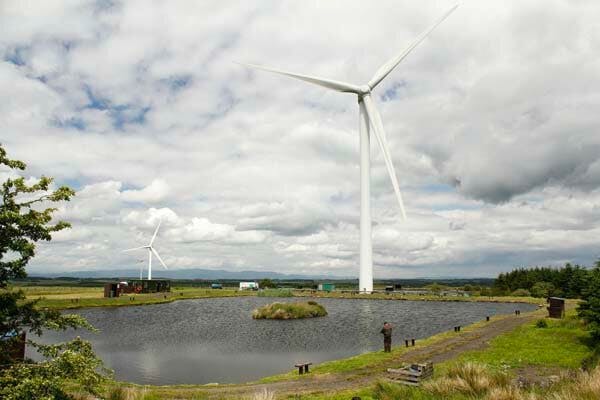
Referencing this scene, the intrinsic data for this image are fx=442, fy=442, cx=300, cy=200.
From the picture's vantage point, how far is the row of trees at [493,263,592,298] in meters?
96.3

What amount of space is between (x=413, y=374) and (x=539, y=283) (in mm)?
101478

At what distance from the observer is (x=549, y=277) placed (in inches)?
4515

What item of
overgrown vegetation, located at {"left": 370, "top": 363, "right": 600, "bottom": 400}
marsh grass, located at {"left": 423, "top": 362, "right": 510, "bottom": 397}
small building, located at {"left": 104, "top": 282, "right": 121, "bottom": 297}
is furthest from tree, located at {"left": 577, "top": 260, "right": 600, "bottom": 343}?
small building, located at {"left": 104, "top": 282, "right": 121, "bottom": 297}

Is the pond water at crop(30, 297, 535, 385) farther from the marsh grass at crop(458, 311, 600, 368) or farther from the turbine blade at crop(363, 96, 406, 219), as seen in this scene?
the turbine blade at crop(363, 96, 406, 219)

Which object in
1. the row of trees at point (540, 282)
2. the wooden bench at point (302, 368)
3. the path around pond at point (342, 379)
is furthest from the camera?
the row of trees at point (540, 282)

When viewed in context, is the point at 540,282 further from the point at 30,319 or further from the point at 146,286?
the point at 30,319

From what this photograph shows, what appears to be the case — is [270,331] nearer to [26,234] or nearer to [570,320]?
[570,320]

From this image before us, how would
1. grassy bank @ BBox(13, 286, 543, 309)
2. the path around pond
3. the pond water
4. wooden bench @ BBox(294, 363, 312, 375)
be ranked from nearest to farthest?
the path around pond, wooden bench @ BBox(294, 363, 312, 375), the pond water, grassy bank @ BBox(13, 286, 543, 309)

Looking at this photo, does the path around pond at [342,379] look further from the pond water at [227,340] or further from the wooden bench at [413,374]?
the pond water at [227,340]

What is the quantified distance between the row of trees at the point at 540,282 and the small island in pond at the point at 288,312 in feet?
169

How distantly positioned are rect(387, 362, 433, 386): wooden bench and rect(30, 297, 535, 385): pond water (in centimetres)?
1143

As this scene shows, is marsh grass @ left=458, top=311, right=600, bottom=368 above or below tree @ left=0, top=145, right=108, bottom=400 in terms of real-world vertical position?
below

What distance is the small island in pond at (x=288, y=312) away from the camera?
6950 centimetres

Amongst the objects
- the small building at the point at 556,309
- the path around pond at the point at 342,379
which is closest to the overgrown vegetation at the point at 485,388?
the path around pond at the point at 342,379
